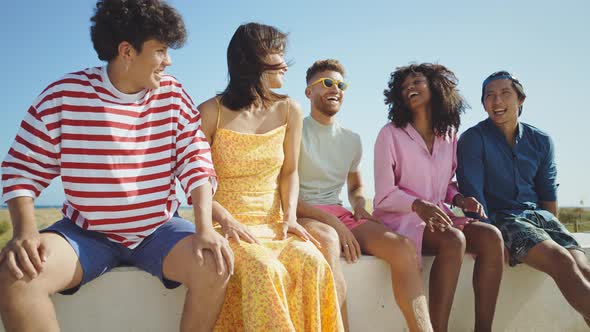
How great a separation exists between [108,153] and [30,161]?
0.35m

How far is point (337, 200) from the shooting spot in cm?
386

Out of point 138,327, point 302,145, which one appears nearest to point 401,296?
point 302,145

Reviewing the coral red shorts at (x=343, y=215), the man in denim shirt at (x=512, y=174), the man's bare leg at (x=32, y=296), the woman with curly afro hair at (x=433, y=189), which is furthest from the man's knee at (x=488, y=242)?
the man's bare leg at (x=32, y=296)

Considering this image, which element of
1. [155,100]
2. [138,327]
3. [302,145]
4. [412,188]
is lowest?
[138,327]

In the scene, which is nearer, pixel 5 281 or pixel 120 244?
pixel 5 281

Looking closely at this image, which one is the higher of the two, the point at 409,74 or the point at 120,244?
the point at 409,74

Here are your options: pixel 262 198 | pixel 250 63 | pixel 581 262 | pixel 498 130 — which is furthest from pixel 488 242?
pixel 250 63

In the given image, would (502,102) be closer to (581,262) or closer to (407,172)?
(407,172)

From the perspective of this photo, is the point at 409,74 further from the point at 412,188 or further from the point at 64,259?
the point at 64,259

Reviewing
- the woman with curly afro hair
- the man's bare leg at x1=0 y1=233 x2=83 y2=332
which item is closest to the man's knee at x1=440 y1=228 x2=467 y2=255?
the woman with curly afro hair

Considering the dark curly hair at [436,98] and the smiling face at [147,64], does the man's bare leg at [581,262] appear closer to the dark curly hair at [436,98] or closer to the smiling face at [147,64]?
the dark curly hair at [436,98]

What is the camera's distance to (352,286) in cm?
330

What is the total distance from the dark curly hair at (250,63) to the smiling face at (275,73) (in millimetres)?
20

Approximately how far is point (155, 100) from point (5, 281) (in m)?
1.13
